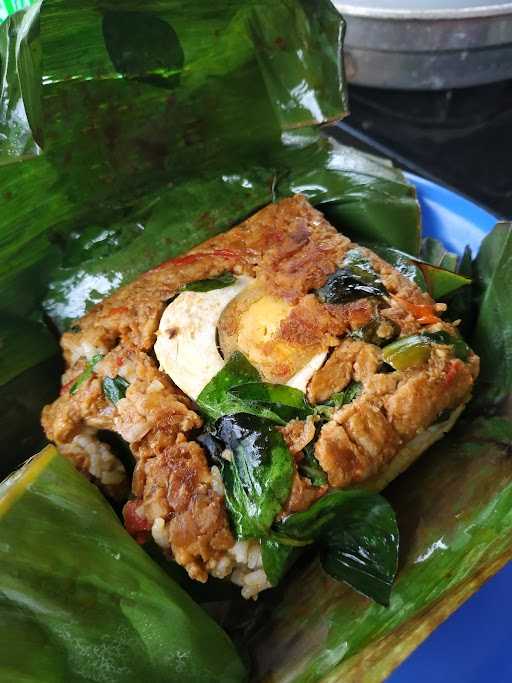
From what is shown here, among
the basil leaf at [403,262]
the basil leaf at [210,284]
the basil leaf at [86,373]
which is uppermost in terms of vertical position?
the basil leaf at [210,284]

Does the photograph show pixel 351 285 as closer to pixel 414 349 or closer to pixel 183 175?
pixel 414 349

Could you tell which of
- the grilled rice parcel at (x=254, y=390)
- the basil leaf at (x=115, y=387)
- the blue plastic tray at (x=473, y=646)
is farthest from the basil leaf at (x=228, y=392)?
the blue plastic tray at (x=473, y=646)

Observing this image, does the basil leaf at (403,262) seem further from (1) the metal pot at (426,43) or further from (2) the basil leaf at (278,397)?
(1) the metal pot at (426,43)

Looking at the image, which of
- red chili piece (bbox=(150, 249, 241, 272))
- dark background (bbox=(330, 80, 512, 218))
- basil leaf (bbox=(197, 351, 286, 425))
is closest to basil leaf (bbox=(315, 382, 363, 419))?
basil leaf (bbox=(197, 351, 286, 425))

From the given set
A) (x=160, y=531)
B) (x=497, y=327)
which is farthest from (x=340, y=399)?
(x=497, y=327)

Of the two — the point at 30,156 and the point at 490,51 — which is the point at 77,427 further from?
the point at 490,51

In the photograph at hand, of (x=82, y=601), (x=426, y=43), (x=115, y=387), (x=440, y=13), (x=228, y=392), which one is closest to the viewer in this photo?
(x=82, y=601)

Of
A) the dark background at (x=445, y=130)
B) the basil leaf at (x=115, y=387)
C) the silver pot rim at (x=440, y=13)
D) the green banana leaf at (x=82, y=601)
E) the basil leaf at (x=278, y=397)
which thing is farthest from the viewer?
the dark background at (x=445, y=130)
